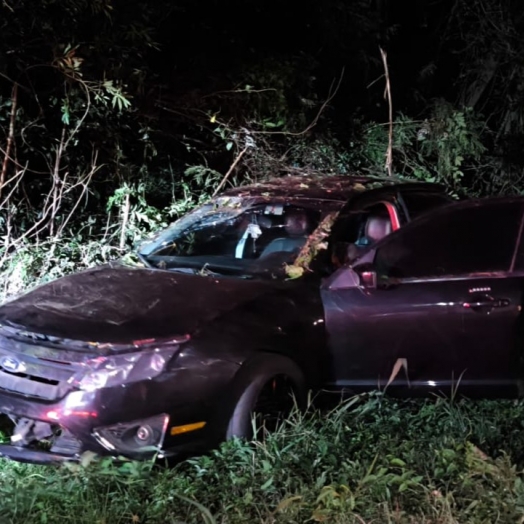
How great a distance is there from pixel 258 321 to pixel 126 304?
0.73m

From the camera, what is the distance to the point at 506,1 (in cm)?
1034

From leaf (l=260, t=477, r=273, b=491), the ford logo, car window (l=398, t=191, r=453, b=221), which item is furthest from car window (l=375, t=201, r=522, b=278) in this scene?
the ford logo

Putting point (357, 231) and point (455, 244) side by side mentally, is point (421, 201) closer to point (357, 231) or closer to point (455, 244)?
point (357, 231)

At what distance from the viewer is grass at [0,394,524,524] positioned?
3.09m

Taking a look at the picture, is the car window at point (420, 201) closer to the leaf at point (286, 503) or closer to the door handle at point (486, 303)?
the door handle at point (486, 303)

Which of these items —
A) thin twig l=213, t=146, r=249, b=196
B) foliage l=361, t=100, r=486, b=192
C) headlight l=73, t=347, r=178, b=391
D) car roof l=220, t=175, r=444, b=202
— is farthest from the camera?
foliage l=361, t=100, r=486, b=192

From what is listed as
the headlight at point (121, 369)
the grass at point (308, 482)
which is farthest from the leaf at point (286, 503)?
the headlight at point (121, 369)

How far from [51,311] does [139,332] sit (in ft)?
1.94

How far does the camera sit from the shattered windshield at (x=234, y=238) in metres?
4.73

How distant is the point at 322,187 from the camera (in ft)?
17.7

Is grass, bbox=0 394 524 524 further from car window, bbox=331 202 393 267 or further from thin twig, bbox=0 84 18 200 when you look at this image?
thin twig, bbox=0 84 18 200

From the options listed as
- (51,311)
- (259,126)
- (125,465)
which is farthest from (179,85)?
(125,465)

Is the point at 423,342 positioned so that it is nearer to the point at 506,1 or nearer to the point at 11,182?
the point at 11,182

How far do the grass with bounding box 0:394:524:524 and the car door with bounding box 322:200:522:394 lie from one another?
1.71ft
